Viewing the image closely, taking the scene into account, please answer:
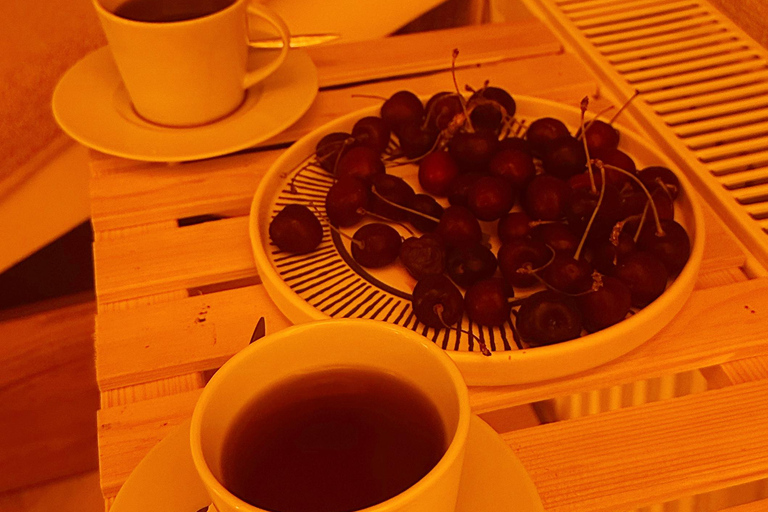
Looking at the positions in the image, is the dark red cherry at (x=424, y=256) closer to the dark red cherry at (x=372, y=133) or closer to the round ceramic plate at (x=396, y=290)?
the round ceramic plate at (x=396, y=290)

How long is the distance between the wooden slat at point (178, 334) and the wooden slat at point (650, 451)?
20 cm

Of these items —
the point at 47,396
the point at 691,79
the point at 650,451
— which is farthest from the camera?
the point at 47,396

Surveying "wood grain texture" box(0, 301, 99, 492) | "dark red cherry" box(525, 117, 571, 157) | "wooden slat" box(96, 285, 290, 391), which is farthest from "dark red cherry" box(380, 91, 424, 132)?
"wood grain texture" box(0, 301, 99, 492)

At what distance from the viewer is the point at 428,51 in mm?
865

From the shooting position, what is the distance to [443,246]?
527 millimetres

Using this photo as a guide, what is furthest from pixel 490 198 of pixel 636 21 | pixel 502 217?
pixel 636 21

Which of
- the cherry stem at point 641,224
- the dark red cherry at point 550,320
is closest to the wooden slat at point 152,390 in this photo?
the dark red cherry at point 550,320

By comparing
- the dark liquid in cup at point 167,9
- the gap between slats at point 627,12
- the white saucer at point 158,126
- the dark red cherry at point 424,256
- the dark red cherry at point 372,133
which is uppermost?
the dark liquid in cup at point 167,9

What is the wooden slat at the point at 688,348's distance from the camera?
0.47 metres

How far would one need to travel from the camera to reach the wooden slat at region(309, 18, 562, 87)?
831 mm

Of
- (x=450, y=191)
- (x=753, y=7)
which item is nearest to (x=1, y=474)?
(x=450, y=191)

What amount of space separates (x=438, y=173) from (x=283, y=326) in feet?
0.61

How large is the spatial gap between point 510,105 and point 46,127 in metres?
0.60

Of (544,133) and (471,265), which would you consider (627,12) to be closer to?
(544,133)
